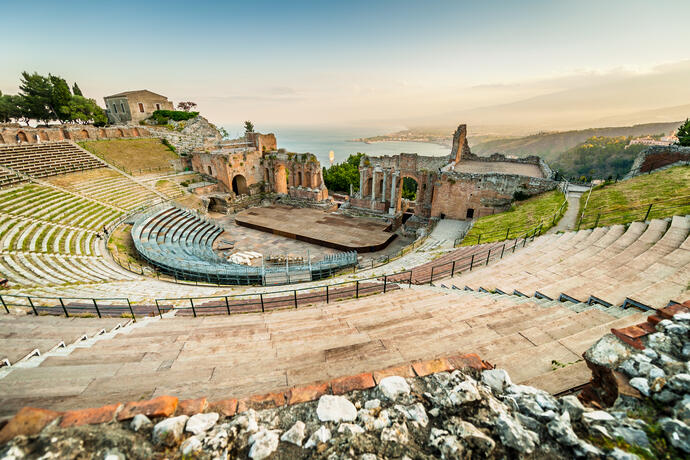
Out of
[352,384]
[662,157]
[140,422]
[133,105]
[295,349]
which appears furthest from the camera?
[133,105]

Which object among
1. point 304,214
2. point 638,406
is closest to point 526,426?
point 638,406

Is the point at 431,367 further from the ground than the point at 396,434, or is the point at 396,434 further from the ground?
the point at 396,434

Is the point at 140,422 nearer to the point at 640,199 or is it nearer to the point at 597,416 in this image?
the point at 597,416

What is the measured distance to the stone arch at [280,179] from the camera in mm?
31906

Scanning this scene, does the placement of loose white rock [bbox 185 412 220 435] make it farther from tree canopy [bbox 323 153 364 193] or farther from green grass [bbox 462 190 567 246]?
tree canopy [bbox 323 153 364 193]

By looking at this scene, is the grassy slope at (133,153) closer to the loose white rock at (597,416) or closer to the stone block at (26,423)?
the stone block at (26,423)

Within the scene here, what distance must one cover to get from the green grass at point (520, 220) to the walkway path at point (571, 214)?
257 millimetres

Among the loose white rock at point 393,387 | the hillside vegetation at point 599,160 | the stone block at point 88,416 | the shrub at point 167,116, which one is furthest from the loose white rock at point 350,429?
the hillside vegetation at point 599,160

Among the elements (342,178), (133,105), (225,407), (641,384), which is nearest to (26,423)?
(225,407)

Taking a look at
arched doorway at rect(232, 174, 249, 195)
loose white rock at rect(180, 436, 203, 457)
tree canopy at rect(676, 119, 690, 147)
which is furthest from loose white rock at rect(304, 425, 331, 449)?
tree canopy at rect(676, 119, 690, 147)

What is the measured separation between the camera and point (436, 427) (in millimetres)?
2600

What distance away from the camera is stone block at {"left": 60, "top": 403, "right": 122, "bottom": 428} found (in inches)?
97.0

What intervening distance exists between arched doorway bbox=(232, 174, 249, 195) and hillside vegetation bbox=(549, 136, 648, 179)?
75198mm

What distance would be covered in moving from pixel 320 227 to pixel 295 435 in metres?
21.6
